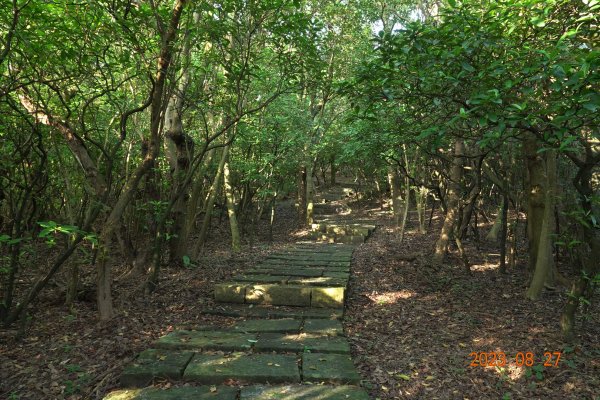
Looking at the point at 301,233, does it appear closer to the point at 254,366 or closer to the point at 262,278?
the point at 262,278

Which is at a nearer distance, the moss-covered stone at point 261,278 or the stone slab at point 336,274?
the moss-covered stone at point 261,278

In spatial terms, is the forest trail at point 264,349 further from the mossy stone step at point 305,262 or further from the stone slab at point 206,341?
the mossy stone step at point 305,262

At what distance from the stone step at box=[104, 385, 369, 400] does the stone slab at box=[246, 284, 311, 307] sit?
2.09 meters

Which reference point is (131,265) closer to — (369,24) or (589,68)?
(589,68)

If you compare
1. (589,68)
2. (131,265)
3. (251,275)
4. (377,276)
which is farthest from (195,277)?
(589,68)

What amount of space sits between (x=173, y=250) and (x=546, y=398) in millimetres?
5842

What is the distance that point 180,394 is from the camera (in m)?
2.95

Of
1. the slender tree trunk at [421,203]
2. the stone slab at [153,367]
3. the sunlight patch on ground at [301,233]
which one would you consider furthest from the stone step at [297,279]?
the sunlight patch on ground at [301,233]

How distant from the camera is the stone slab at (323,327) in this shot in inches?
170

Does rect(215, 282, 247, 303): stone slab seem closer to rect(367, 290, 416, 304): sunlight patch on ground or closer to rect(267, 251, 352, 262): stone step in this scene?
rect(367, 290, 416, 304): sunlight patch on ground

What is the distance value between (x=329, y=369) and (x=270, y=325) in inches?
48.4

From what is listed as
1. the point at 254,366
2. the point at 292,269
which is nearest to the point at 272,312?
the point at 254,366

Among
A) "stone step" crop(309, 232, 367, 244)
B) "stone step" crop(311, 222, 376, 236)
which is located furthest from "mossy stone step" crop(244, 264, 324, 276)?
"stone step" crop(311, 222, 376, 236)
